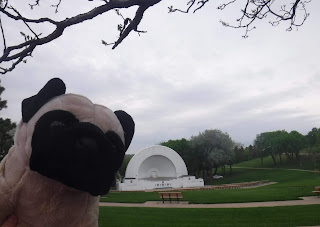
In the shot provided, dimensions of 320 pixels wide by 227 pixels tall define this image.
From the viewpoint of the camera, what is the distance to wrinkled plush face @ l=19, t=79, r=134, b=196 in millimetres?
2115

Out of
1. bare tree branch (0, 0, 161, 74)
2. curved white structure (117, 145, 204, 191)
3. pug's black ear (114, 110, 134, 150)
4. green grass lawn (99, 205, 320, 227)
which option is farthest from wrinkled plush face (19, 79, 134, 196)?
curved white structure (117, 145, 204, 191)

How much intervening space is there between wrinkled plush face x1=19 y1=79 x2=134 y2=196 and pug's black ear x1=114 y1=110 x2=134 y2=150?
1.18ft

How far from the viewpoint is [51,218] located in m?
2.41

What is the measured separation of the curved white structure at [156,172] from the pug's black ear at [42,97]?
3318 cm

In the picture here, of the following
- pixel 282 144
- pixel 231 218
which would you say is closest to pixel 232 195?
pixel 231 218

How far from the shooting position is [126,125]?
2.78 m

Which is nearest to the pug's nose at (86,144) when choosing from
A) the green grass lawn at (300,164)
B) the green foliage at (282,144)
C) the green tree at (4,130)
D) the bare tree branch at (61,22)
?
the bare tree branch at (61,22)

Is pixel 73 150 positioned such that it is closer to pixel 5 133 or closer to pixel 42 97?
pixel 42 97

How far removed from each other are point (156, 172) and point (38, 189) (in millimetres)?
40116

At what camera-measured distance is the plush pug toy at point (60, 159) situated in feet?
7.00

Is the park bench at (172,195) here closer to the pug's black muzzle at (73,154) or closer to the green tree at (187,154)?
the pug's black muzzle at (73,154)

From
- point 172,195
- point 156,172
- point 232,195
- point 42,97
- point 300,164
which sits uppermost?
point 42,97

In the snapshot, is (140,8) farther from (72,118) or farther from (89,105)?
(72,118)

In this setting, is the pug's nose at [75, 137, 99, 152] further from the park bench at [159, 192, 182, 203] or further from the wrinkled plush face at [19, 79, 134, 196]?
the park bench at [159, 192, 182, 203]
